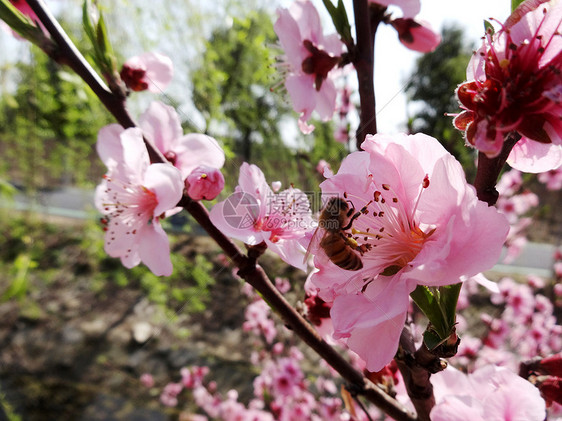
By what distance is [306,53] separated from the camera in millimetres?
780

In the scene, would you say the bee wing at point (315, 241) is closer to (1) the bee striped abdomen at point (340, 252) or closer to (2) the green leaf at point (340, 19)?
(1) the bee striped abdomen at point (340, 252)

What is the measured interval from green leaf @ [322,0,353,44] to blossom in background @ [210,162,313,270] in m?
0.28

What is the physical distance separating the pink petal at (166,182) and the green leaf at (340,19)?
360mm

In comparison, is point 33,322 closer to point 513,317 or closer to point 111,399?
point 111,399

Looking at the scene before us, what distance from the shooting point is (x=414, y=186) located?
1.32 ft

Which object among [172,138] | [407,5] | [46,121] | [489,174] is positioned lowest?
[46,121]

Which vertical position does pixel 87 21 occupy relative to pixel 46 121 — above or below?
above

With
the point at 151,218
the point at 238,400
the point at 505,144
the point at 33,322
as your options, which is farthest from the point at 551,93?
the point at 33,322

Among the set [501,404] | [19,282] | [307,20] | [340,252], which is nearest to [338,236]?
[340,252]

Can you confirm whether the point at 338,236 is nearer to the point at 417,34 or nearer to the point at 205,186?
the point at 205,186

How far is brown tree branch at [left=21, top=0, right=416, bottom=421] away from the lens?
568 mm

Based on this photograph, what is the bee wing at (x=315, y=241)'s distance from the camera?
0.48 meters

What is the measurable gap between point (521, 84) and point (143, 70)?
669 millimetres

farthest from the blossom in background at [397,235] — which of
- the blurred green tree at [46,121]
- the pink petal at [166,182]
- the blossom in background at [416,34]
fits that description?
the blurred green tree at [46,121]
